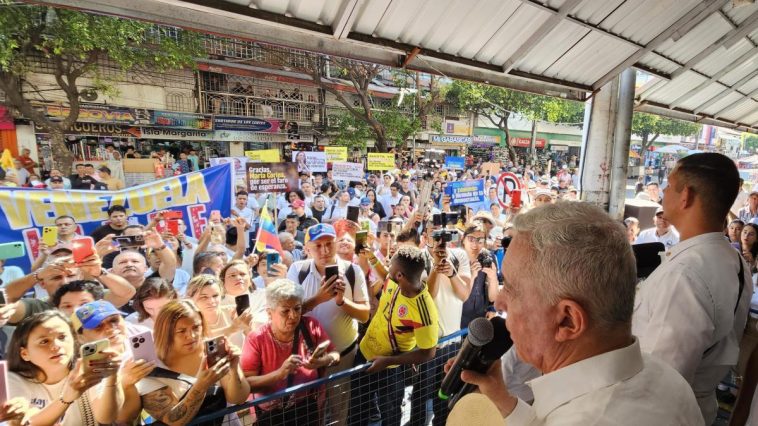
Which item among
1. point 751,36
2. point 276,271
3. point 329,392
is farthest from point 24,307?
point 751,36

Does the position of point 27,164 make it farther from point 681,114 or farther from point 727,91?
point 727,91

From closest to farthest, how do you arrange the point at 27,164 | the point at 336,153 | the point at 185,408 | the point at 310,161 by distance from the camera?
the point at 185,408 < the point at 310,161 < the point at 336,153 < the point at 27,164

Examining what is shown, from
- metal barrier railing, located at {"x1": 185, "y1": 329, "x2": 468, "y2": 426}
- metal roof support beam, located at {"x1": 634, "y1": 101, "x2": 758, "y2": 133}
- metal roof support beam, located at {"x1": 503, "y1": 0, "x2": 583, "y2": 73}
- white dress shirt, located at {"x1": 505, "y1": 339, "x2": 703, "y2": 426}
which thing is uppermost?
metal roof support beam, located at {"x1": 503, "y1": 0, "x2": 583, "y2": 73}

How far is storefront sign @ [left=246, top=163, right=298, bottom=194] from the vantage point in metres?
6.08

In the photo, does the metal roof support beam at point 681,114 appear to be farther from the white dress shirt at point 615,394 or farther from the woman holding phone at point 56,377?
the woman holding phone at point 56,377

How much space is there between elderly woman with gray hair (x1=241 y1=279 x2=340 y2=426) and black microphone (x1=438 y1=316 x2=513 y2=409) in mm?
1305

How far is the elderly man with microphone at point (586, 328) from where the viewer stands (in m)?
0.92

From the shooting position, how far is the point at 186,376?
2273 mm

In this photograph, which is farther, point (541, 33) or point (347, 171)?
point (347, 171)

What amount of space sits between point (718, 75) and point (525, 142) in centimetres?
3074

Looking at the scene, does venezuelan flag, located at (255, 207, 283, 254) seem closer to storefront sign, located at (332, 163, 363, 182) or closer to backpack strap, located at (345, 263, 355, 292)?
backpack strap, located at (345, 263, 355, 292)

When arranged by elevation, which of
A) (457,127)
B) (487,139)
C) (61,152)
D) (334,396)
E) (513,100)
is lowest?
(334,396)

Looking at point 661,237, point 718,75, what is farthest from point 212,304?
point 718,75

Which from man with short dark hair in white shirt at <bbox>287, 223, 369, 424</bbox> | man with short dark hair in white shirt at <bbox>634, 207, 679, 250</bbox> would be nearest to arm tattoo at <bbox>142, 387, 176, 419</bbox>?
man with short dark hair in white shirt at <bbox>287, 223, 369, 424</bbox>
